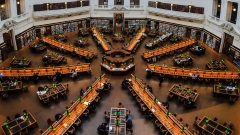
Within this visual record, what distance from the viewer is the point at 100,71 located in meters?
26.8

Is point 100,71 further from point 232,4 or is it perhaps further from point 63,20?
point 232,4

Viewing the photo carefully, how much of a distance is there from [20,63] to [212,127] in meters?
21.3

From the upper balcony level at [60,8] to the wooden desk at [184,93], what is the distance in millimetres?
21369

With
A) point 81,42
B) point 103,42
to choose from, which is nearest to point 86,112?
point 103,42

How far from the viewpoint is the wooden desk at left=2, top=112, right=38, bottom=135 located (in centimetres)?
1681

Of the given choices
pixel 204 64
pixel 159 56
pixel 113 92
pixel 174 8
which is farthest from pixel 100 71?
pixel 174 8

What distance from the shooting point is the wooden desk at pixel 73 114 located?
16.6 m

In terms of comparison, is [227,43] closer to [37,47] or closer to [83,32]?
[83,32]

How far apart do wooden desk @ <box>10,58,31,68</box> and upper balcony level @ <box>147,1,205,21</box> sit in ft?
67.2

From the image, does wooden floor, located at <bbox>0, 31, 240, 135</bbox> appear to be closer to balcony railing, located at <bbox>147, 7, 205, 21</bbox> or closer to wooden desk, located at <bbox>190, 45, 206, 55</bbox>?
wooden desk, located at <bbox>190, 45, 206, 55</bbox>

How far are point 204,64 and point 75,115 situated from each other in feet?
57.7

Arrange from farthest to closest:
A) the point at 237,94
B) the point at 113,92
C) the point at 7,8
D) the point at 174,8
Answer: the point at 174,8
the point at 7,8
the point at 113,92
the point at 237,94

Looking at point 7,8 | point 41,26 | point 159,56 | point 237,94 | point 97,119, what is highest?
point 7,8

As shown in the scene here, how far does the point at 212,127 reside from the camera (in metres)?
17.2
